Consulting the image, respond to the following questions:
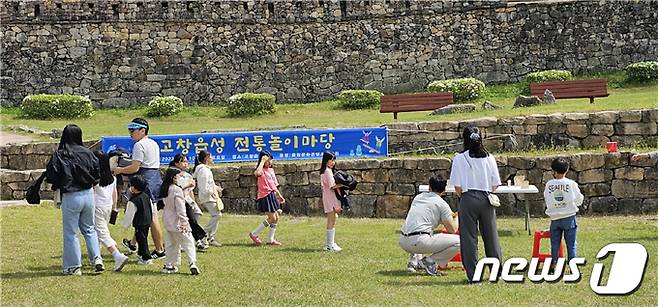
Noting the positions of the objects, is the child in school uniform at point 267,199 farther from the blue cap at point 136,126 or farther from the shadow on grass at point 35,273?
the shadow on grass at point 35,273

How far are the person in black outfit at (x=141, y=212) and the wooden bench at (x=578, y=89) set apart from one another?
11317 mm

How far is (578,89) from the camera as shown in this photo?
18781 mm

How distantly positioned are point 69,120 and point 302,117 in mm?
5681

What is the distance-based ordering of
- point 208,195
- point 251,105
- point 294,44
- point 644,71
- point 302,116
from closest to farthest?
point 208,195 → point 302,116 → point 251,105 → point 644,71 → point 294,44

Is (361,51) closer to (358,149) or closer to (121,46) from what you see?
(121,46)

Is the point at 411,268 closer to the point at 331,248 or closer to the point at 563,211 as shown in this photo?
the point at 563,211

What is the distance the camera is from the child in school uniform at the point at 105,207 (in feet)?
30.1

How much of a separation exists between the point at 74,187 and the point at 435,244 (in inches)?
139

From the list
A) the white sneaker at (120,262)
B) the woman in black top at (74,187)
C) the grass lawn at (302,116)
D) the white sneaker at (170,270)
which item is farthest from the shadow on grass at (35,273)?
the grass lawn at (302,116)

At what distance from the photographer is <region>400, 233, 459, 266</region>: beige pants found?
8.64 meters

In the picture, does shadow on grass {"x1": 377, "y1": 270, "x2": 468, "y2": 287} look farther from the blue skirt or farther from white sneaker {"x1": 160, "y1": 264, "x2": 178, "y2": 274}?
the blue skirt

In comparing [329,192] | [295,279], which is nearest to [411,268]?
[295,279]

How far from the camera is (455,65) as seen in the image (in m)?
25.0

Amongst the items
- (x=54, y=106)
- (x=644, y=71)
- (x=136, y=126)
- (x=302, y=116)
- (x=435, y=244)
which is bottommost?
(x=435, y=244)
